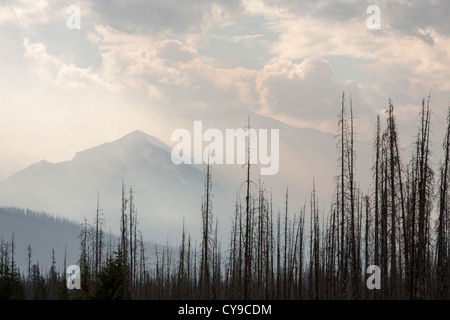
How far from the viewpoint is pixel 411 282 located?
2723 centimetres

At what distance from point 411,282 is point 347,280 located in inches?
176

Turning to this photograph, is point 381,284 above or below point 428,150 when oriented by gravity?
below

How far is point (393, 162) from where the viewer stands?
101 ft

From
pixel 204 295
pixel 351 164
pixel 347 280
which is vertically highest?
pixel 351 164

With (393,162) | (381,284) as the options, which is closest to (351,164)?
(393,162)

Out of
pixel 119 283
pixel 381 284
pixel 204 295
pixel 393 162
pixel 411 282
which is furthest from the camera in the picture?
pixel 204 295
